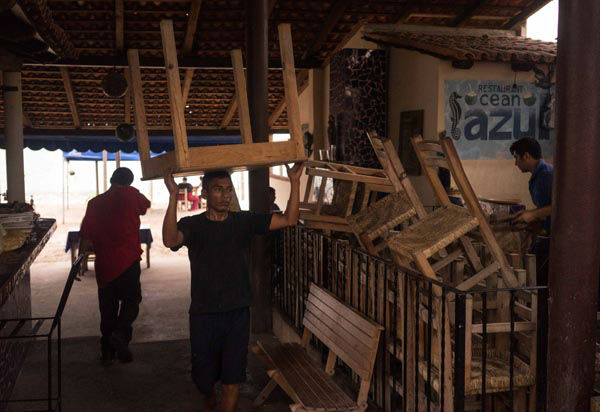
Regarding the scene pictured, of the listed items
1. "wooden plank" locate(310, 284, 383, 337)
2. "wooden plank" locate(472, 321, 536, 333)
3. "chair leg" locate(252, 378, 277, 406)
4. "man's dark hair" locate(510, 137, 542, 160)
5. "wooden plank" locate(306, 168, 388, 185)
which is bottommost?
"chair leg" locate(252, 378, 277, 406)

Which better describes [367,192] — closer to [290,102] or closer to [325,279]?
[325,279]

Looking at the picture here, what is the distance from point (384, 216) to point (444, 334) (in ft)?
5.38

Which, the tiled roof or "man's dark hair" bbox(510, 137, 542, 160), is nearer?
"man's dark hair" bbox(510, 137, 542, 160)

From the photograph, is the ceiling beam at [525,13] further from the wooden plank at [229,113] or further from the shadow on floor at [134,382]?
the shadow on floor at [134,382]

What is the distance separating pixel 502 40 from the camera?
34.4 feet

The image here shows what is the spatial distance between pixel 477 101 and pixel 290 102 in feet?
19.4

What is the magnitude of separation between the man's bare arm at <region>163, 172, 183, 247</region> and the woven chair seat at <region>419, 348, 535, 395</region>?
1.68m

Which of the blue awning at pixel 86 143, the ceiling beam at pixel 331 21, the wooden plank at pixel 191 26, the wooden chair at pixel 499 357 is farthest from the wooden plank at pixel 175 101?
the blue awning at pixel 86 143

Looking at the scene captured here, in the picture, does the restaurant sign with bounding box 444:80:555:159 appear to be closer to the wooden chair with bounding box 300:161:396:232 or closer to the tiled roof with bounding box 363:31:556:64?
the tiled roof with bounding box 363:31:556:64

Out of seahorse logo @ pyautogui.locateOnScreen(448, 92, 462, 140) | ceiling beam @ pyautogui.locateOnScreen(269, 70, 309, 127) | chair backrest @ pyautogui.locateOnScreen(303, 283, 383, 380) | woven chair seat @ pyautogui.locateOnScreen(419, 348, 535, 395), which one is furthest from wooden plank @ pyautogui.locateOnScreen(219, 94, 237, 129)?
woven chair seat @ pyautogui.locateOnScreen(419, 348, 535, 395)

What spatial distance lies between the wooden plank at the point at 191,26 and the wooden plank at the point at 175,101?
21.4ft

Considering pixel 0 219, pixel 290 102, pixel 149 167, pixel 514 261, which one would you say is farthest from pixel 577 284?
pixel 0 219

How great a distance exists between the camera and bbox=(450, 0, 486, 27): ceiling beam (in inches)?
428

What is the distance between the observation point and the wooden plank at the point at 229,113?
1444cm
